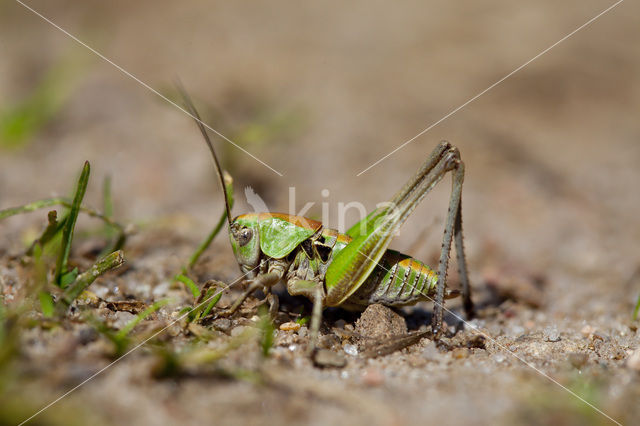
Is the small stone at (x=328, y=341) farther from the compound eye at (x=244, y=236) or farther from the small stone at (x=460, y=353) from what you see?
the compound eye at (x=244, y=236)

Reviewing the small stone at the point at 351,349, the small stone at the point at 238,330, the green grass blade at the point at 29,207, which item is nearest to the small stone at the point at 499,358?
the small stone at the point at 351,349

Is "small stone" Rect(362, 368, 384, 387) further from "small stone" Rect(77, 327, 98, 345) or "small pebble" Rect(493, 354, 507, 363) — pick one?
"small stone" Rect(77, 327, 98, 345)

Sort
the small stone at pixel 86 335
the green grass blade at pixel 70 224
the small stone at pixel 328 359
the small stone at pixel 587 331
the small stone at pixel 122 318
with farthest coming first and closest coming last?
the small stone at pixel 587 331, the green grass blade at pixel 70 224, the small stone at pixel 122 318, the small stone at pixel 328 359, the small stone at pixel 86 335

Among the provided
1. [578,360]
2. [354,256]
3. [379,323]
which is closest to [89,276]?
[354,256]

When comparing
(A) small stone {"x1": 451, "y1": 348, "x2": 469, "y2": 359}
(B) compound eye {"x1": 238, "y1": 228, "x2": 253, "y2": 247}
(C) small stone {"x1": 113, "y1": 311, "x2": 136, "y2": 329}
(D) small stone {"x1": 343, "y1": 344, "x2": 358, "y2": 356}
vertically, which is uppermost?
(B) compound eye {"x1": 238, "y1": 228, "x2": 253, "y2": 247}

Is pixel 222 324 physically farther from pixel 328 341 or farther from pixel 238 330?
pixel 328 341

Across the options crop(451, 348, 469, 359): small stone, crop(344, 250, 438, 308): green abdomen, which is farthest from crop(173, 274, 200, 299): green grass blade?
crop(451, 348, 469, 359): small stone

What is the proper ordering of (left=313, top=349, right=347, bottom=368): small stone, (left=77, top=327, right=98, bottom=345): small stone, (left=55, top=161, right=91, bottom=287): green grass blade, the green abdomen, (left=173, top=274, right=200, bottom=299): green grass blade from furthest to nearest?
the green abdomen
(left=173, top=274, right=200, bottom=299): green grass blade
(left=55, top=161, right=91, bottom=287): green grass blade
(left=313, top=349, right=347, bottom=368): small stone
(left=77, top=327, right=98, bottom=345): small stone
